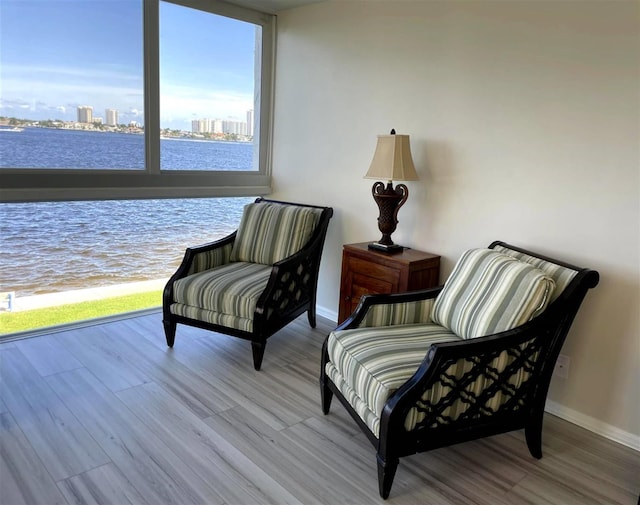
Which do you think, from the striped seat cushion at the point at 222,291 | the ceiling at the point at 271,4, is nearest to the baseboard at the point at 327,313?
the striped seat cushion at the point at 222,291

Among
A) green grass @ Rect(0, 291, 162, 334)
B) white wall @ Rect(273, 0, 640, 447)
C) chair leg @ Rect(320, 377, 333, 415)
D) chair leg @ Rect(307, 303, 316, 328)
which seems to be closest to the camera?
white wall @ Rect(273, 0, 640, 447)

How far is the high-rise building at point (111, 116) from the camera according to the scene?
3287 mm

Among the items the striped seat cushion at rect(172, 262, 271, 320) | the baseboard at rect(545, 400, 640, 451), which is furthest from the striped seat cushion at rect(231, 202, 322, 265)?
the baseboard at rect(545, 400, 640, 451)

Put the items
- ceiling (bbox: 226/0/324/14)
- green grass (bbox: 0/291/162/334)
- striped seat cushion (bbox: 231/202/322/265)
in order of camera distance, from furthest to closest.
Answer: ceiling (bbox: 226/0/324/14), striped seat cushion (bbox: 231/202/322/265), green grass (bbox: 0/291/162/334)

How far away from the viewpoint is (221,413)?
2.40m

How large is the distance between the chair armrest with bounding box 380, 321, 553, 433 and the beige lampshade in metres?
1.22

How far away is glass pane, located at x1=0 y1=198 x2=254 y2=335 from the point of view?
319 cm

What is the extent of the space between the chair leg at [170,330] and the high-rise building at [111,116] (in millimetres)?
1405

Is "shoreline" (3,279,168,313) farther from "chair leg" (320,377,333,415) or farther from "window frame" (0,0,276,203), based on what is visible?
"chair leg" (320,377,333,415)

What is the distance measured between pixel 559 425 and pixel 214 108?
320cm

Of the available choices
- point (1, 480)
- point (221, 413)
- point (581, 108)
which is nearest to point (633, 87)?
point (581, 108)

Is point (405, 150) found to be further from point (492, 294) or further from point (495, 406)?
point (495, 406)

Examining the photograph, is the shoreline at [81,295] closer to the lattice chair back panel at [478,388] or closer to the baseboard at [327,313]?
the baseboard at [327,313]

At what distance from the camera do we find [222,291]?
114 inches
